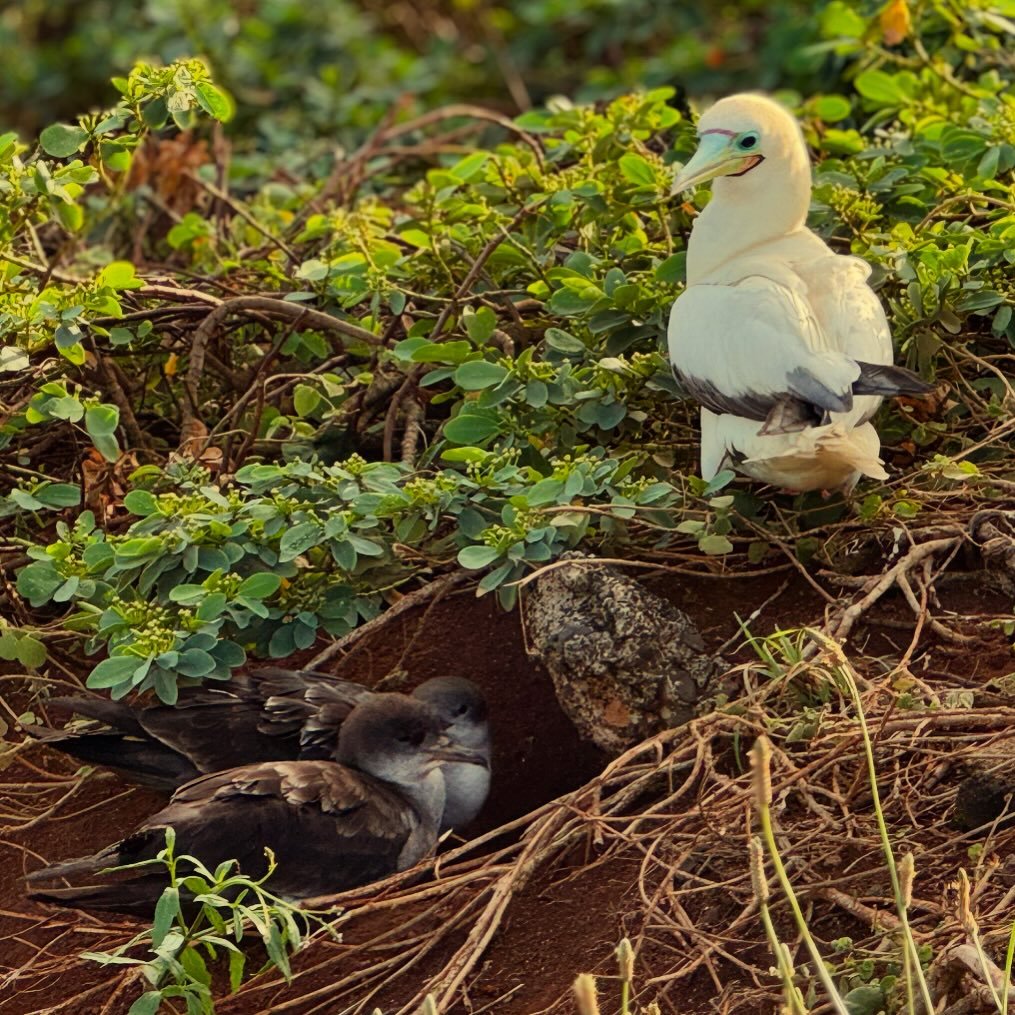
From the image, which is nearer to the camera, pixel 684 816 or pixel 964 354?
pixel 684 816

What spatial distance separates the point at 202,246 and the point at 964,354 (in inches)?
95.7

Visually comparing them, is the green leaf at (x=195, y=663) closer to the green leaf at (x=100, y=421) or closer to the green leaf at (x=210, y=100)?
the green leaf at (x=100, y=421)

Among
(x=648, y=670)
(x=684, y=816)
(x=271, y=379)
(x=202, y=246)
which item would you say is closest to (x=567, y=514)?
(x=648, y=670)

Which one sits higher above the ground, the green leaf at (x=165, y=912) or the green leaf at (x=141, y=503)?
the green leaf at (x=141, y=503)

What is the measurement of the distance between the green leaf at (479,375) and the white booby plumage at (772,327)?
0.42 metres

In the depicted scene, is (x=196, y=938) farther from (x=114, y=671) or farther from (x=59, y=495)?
(x=59, y=495)

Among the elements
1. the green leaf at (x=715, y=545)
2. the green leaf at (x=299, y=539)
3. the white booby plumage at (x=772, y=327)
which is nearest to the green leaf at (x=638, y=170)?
the white booby plumage at (x=772, y=327)

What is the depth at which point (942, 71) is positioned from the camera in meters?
5.80

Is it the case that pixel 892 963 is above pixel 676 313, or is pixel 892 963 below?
below

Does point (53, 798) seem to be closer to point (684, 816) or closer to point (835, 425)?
point (684, 816)

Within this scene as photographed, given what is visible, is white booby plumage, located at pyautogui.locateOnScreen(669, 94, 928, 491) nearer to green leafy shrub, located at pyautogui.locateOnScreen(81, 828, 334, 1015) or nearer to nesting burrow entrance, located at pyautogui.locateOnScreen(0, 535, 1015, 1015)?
nesting burrow entrance, located at pyautogui.locateOnScreen(0, 535, 1015, 1015)

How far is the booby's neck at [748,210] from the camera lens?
4.29m

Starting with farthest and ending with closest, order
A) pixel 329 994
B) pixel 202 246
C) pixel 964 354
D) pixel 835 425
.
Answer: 1. pixel 202 246
2. pixel 964 354
3. pixel 835 425
4. pixel 329 994

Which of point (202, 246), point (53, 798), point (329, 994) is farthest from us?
point (202, 246)
